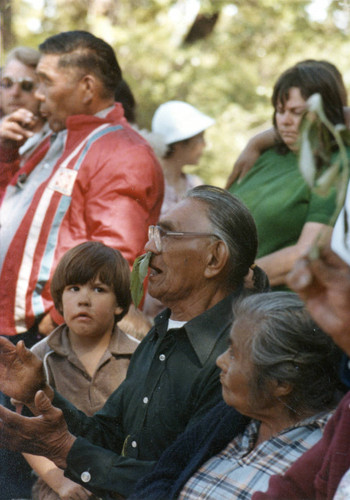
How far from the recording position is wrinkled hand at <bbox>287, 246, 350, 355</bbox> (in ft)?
4.69

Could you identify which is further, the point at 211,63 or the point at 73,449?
the point at 211,63

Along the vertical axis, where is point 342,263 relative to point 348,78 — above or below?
above

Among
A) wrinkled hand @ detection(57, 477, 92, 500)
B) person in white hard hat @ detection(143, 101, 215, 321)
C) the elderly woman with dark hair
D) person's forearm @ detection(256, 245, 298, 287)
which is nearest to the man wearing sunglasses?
person in white hard hat @ detection(143, 101, 215, 321)

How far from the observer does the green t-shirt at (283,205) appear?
323cm

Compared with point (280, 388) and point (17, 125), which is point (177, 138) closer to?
point (17, 125)

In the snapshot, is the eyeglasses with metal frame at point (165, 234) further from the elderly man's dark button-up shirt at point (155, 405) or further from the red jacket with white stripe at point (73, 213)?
the red jacket with white stripe at point (73, 213)

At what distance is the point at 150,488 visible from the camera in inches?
90.0

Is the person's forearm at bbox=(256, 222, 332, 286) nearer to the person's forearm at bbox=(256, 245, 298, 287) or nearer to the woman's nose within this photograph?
the person's forearm at bbox=(256, 245, 298, 287)

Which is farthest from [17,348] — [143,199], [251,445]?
[143,199]

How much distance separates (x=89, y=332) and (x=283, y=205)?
0.90m

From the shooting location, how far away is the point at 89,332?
322 centimetres

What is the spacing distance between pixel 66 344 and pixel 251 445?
1.19 meters

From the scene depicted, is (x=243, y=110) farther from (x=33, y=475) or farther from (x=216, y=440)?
(x=216, y=440)

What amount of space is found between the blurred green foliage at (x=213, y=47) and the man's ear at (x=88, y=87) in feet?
18.0
